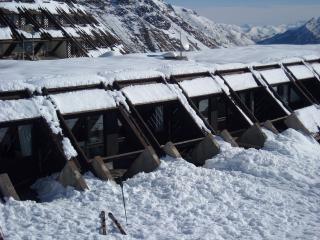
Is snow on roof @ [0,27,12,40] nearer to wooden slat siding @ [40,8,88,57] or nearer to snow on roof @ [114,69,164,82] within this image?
wooden slat siding @ [40,8,88,57]

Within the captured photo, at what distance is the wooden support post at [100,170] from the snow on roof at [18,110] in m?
2.16

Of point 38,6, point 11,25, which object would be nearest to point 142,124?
point 11,25

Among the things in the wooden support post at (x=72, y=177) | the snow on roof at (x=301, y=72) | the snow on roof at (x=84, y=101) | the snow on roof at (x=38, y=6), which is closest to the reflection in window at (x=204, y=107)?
the snow on roof at (x=301, y=72)

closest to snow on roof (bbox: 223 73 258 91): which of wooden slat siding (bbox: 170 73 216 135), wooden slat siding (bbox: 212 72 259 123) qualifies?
wooden slat siding (bbox: 212 72 259 123)

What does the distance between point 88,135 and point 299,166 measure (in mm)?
7057

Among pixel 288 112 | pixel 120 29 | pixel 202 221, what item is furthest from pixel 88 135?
pixel 120 29

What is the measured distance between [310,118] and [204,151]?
7.08 metres

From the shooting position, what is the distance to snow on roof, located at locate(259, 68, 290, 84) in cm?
2077

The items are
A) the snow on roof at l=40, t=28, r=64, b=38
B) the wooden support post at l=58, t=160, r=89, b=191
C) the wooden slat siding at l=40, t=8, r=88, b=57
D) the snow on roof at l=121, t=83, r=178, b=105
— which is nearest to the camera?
the wooden support post at l=58, t=160, r=89, b=191

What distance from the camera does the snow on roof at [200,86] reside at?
1697 centimetres

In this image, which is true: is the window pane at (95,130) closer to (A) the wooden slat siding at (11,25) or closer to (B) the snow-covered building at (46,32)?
(B) the snow-covered building at (46,32)

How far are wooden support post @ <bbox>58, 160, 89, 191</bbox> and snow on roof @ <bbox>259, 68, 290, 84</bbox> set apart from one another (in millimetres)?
11704

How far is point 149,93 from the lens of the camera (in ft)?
51.5

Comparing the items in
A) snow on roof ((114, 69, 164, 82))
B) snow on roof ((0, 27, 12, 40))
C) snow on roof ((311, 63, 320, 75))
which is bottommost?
snow on roof ((114, 69, 164, 82))
